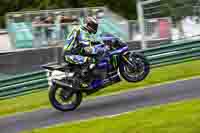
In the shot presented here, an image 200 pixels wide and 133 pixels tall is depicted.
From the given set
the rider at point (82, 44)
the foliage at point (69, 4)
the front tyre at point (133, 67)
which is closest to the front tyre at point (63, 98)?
the rider at point (82, 44)

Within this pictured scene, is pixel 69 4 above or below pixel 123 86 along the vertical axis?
above

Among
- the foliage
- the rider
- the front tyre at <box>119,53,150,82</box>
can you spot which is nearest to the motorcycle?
the front tyre at <box>119,53,150,82</box>

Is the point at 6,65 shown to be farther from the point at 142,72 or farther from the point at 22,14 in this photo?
the point at 142,72

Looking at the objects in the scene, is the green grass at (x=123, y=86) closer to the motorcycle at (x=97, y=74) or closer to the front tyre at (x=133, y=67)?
the front tyre at (x=133, y=67)

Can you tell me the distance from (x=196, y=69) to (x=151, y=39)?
4151mm

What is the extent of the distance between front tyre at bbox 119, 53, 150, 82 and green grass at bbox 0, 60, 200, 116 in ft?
4.56

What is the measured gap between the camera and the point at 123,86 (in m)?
12.7

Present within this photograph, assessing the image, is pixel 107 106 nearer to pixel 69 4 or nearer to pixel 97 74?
pixel 97 74

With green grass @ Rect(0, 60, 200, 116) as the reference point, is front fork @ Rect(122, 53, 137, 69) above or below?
above

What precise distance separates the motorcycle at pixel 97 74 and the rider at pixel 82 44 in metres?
0.13

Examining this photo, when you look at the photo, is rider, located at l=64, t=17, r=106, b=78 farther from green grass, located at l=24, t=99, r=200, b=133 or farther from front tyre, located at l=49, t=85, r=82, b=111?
green grass, located at l=24, t=99, r=200, b=133

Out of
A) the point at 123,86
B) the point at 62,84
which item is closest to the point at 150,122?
the point at 62,84

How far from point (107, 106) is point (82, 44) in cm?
135

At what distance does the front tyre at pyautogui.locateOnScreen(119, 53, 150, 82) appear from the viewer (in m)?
10.7
